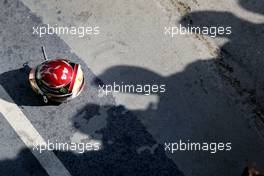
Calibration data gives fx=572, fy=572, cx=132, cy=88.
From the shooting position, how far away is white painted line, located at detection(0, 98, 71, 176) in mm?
8578

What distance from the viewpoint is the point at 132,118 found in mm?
8875

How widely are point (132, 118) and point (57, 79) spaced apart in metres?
1.31

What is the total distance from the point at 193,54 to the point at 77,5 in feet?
6.99

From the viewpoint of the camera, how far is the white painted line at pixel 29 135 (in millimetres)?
8578

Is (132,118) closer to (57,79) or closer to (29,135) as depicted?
(57,79)

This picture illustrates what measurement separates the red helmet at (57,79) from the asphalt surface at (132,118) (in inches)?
11.6

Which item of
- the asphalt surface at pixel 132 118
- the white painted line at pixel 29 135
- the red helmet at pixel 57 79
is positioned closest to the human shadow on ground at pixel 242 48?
the asphalt surface at pixel 132 118

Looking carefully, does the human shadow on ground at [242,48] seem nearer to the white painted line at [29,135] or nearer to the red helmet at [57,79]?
the red helmet at [57,79]

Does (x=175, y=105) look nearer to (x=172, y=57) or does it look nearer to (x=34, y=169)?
(x=172, y=57)

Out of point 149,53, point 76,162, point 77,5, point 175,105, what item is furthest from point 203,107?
point 77,5

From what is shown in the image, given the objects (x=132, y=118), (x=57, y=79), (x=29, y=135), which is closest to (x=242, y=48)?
(x=132, y=118)

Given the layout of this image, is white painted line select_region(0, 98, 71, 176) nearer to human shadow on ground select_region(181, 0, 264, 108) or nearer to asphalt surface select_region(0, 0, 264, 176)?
asphalt surface select_region(0, 0, 264, 176)

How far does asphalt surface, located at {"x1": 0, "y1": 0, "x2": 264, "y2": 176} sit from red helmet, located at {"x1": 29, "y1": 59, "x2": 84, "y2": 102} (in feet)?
0.97

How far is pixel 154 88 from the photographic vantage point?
909 cm
